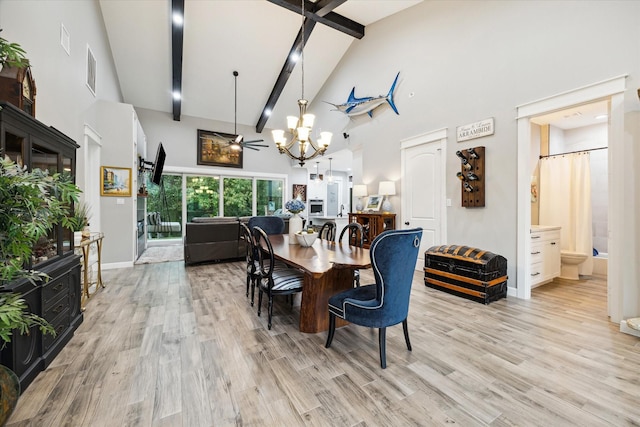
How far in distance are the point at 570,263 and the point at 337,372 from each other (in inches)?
173

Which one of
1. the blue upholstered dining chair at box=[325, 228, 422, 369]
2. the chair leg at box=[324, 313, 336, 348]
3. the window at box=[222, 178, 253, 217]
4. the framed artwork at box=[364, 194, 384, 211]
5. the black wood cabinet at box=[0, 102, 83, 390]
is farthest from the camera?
the window at box=[222, 178, 253, 217]

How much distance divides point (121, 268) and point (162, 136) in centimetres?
434

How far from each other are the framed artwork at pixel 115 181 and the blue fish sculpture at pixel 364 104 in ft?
15.4

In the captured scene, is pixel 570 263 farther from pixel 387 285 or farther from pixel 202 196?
pixel 202 196

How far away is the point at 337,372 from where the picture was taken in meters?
1.87

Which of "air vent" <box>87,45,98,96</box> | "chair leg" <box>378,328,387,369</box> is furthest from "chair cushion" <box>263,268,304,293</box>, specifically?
"air vent" <box>87,45,98,96</box>

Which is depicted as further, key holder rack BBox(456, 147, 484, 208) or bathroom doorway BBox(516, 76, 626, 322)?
key holder rack BBox(456, 147, 484, 208)

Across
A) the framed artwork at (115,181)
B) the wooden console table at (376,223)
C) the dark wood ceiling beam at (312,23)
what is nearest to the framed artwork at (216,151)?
the dark wood ceiling beam at (312,23)

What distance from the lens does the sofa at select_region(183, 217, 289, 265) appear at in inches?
196

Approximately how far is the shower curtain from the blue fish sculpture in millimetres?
2793

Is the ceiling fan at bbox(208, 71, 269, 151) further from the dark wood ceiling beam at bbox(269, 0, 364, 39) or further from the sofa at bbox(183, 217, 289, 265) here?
the dark wood ceiling beam at bbox(269, 0, 364, 39)

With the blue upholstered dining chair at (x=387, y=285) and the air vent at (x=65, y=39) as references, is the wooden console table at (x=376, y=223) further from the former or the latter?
the air vent at (x=65, y=39)

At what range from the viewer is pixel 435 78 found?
4340 mm

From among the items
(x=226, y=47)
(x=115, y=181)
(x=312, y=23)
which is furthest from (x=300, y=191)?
(x=115, y=181)
